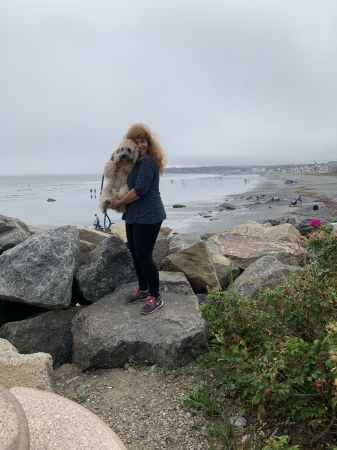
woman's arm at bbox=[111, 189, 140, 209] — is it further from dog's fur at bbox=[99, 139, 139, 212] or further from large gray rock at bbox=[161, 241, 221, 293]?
large gray rock at bbox=[161, 241, 221, 293]

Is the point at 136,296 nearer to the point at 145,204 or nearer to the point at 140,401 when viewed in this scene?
the point at 145,204

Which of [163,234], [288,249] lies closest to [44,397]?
[288,249]

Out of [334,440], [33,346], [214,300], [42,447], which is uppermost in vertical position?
[214,300]

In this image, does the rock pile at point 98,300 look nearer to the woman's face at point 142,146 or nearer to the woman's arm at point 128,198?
the woman's arm at point 128,198

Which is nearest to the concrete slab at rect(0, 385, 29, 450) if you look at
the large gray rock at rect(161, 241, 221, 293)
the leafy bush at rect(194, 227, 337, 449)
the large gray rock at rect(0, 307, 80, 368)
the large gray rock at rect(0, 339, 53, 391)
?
the leafy bush at rect(194, 227, 337, 449)

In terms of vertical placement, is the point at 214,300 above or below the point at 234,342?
above

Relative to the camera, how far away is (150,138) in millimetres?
→ 4598

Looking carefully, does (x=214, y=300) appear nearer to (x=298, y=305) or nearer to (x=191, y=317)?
(x=298, y=305)

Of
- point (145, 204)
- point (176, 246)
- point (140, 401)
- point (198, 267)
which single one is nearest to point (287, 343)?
point (140, 401)

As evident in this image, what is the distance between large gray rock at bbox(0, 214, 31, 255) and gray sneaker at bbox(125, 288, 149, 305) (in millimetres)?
2007

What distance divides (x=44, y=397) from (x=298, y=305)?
200 centimetres

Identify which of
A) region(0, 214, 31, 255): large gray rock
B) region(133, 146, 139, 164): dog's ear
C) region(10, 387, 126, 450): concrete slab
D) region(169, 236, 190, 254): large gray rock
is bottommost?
region(10, 387, 126, 450): concrete slab

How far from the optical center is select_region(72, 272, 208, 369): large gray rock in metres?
4.05

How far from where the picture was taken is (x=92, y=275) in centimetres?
518
